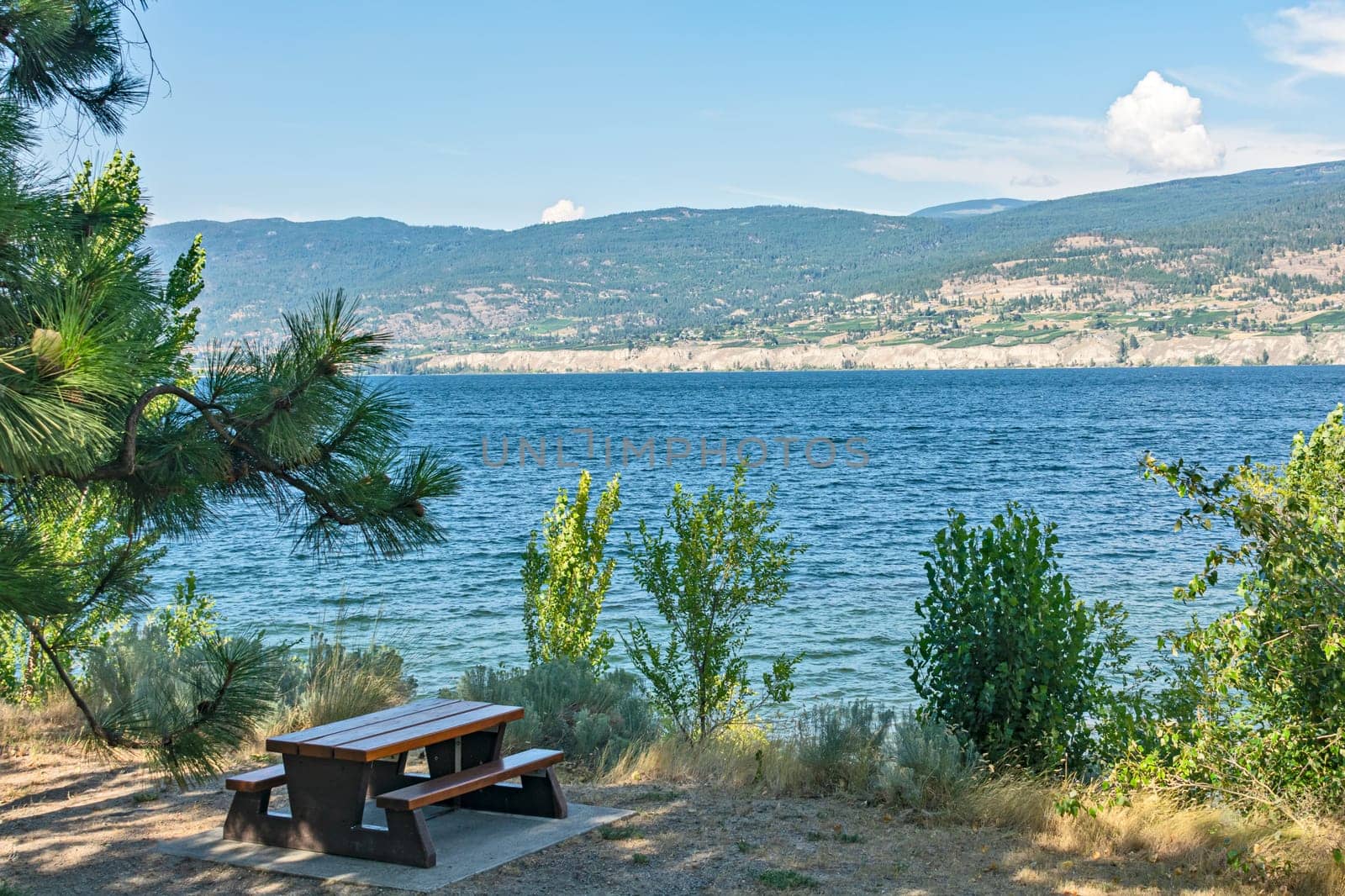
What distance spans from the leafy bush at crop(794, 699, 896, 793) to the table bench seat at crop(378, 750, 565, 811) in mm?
1574

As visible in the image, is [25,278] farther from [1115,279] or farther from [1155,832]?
[1115,279]

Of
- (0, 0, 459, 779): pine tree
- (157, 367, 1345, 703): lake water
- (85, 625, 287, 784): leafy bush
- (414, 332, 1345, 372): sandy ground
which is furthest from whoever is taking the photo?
(414, 332, 1345, 372): sandy ground

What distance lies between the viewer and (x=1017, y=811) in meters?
5.48

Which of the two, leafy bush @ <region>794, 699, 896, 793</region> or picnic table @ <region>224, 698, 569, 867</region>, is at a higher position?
picnic table @ <region>224, 698, 569, 867</region>

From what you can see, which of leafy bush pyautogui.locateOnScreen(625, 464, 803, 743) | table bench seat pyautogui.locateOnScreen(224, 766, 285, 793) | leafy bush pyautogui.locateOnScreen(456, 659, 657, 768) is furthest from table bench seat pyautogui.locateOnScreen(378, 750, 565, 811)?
leafy bush pyautogui.locateOnScreen(625, 464, 803, 743)

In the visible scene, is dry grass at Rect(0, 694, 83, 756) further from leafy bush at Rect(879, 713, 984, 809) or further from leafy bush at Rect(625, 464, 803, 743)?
leafy bush at Rect(879, 713, 984, 809)

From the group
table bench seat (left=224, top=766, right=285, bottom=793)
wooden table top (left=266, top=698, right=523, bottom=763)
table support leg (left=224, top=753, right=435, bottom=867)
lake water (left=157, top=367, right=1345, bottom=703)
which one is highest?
wooden table top (left=266, top=698, right=523, bottom=763)

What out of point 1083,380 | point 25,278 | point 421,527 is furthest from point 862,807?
point 1083,380

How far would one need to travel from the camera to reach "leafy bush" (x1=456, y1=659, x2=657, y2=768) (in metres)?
6.85

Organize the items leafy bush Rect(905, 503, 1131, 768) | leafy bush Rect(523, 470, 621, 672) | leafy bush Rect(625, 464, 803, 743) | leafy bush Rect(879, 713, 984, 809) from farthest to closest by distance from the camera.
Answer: leafy bush Rect(523, 470, 621, 672) < leafy bush Rect(625, 464, 803, 743) < leafy bush Rect(905, 503, 1131, 768) < leafy bush Rect(879, 713, 984, 809)

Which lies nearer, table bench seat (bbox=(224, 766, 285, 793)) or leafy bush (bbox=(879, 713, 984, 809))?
table bench seat (bbox=(224, 766, 285, 793))

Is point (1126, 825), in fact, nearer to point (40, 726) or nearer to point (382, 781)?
point (382, 781)

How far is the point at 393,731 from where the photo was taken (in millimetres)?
5023

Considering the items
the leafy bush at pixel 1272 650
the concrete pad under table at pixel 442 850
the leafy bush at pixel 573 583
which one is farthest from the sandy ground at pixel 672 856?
the leafy bush at pixel 573 583
